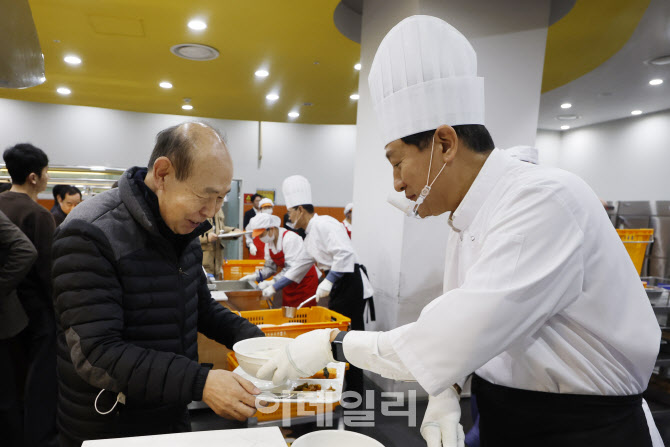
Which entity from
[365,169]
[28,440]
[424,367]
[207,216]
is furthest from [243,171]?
[424,367]

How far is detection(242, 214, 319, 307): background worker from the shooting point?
384 centimetres

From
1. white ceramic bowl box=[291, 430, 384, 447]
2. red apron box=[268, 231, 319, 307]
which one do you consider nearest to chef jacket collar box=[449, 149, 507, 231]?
white ceramic bowl box=[291, 430, 384, 447]

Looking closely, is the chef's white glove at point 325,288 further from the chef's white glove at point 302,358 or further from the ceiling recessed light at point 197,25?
the ceiling recessed light at point 197,25

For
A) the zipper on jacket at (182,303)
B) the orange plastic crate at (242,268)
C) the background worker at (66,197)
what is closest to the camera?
the zipper on jacket at (182,303)

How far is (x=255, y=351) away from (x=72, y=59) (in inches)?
205

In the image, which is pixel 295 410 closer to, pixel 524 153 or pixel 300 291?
pixel 300 291

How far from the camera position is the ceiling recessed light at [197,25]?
3.78 meters

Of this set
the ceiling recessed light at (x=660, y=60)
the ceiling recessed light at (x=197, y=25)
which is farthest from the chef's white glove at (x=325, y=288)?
the ceiling recessed light at (x=660, y=60)

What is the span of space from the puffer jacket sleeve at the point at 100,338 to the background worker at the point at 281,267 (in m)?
2.46

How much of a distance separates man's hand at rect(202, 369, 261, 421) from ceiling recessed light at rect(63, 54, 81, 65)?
520 cm

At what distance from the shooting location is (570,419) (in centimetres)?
86

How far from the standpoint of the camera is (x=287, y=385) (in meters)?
1.16

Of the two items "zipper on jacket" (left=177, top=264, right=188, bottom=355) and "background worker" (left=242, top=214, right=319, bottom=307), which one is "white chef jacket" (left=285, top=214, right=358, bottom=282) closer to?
→ "background worker" (left=242, top=214, right=319, bottom=307)

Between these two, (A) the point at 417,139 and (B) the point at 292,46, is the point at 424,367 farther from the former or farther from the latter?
(B) the point at 292,46
